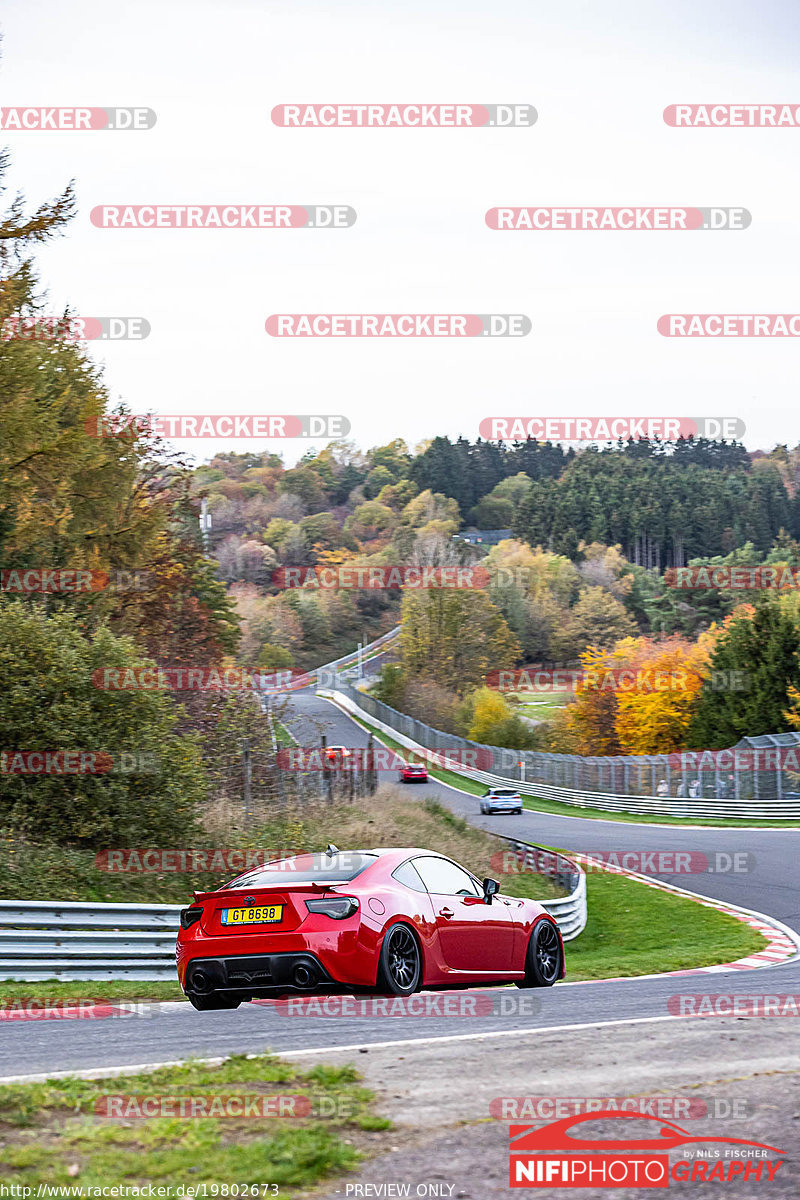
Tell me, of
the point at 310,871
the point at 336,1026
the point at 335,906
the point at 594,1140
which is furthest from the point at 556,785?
the point at 594,1140

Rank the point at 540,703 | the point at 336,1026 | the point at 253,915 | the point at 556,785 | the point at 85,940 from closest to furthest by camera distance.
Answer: the point at 336,1026
the point at 253,915
the point at 85,940
the point at 556,785
the point at 540,703

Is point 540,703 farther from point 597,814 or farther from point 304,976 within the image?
point 304,976

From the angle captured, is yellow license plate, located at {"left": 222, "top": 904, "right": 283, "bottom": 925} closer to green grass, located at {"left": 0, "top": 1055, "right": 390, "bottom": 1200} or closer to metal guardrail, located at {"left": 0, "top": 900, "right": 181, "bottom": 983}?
green grass, located at {"left": 0, "top": 1055, "right": 390, "bottom": 1200}

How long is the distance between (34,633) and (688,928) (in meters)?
11.3

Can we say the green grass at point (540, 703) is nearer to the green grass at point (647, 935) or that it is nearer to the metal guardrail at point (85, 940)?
the green grass at point (647, 935)

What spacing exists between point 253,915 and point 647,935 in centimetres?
1264

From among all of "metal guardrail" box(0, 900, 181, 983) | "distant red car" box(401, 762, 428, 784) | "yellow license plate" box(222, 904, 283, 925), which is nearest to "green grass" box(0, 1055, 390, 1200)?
"yellow license plate" box(222, 904, 283, 925)

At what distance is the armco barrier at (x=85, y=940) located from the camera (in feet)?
38.0

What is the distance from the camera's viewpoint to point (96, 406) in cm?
2691

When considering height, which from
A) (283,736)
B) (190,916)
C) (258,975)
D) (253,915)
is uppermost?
(253,915)

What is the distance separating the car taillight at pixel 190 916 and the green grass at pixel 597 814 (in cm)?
3175

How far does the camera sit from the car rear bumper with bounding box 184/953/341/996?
28.2ft

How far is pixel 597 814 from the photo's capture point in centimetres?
4894

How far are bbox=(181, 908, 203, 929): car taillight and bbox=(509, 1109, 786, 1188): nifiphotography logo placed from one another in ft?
16.0
